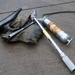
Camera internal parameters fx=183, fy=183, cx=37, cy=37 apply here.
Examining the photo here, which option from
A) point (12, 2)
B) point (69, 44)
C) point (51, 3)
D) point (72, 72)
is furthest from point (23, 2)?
point (72, 72)

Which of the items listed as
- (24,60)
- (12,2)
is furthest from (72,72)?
(12,2)

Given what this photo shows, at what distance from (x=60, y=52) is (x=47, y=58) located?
0.05 m

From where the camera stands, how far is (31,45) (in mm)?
699

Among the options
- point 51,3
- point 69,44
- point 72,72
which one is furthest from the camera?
point 51,3

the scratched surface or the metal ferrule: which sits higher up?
the metal ferrule

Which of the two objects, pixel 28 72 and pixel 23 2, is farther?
pixel 23 2

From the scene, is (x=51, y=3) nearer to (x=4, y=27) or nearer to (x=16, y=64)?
(x=4, y=27)

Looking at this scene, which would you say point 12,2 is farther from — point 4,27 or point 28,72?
point 28,72

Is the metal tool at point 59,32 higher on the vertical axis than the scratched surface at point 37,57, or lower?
higher

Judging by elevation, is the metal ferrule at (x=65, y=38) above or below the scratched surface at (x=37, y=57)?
above

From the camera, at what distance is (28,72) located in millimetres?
577

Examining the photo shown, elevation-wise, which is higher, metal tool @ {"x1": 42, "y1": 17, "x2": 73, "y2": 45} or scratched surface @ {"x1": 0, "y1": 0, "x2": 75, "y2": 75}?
metal tool @ {"x1": 42, "y1": 17, "x2": 73, "y2": 45}

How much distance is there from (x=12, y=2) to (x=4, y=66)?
0.58m

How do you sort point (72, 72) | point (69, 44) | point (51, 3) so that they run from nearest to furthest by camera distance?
point (72, 72), point (69, 44), point (51, 3)
